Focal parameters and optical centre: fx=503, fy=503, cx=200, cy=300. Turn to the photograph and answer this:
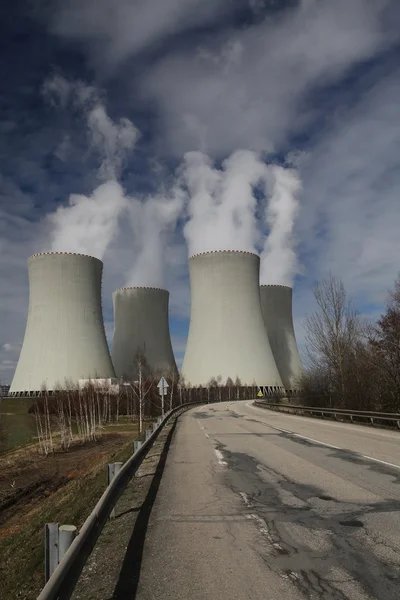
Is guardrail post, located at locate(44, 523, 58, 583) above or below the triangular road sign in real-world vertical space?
below

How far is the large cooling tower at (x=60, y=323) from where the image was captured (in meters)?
39.9

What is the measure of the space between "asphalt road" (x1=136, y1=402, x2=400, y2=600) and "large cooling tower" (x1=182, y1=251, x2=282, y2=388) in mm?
36976

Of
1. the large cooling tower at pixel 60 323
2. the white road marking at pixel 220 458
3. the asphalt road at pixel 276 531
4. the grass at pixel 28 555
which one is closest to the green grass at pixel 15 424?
the large cooling tower at pixel 60 323

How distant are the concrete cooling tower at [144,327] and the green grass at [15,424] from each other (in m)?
11.2

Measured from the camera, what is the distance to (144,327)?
5219 cm

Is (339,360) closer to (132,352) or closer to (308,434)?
(308,434)

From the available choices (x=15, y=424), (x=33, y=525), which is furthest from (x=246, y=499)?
(x=15, y=424)

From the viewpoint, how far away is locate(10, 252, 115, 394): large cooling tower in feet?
131

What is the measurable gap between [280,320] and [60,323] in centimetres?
3066

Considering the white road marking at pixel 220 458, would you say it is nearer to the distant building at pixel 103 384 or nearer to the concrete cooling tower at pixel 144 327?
the distant building at pixel 103 384

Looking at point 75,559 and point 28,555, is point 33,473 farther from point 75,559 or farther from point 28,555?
point 75,559

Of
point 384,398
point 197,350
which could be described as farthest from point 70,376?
point 384,398

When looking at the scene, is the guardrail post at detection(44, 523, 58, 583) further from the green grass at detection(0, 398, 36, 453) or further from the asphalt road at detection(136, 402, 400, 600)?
the green grass at detection(0, 398, 36, 453)

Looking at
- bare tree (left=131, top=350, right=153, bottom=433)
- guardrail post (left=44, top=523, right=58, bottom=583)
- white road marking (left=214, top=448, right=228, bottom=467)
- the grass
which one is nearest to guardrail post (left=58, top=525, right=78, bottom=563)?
guardrail post (left=44, top=523, right=58, bottom=583)
